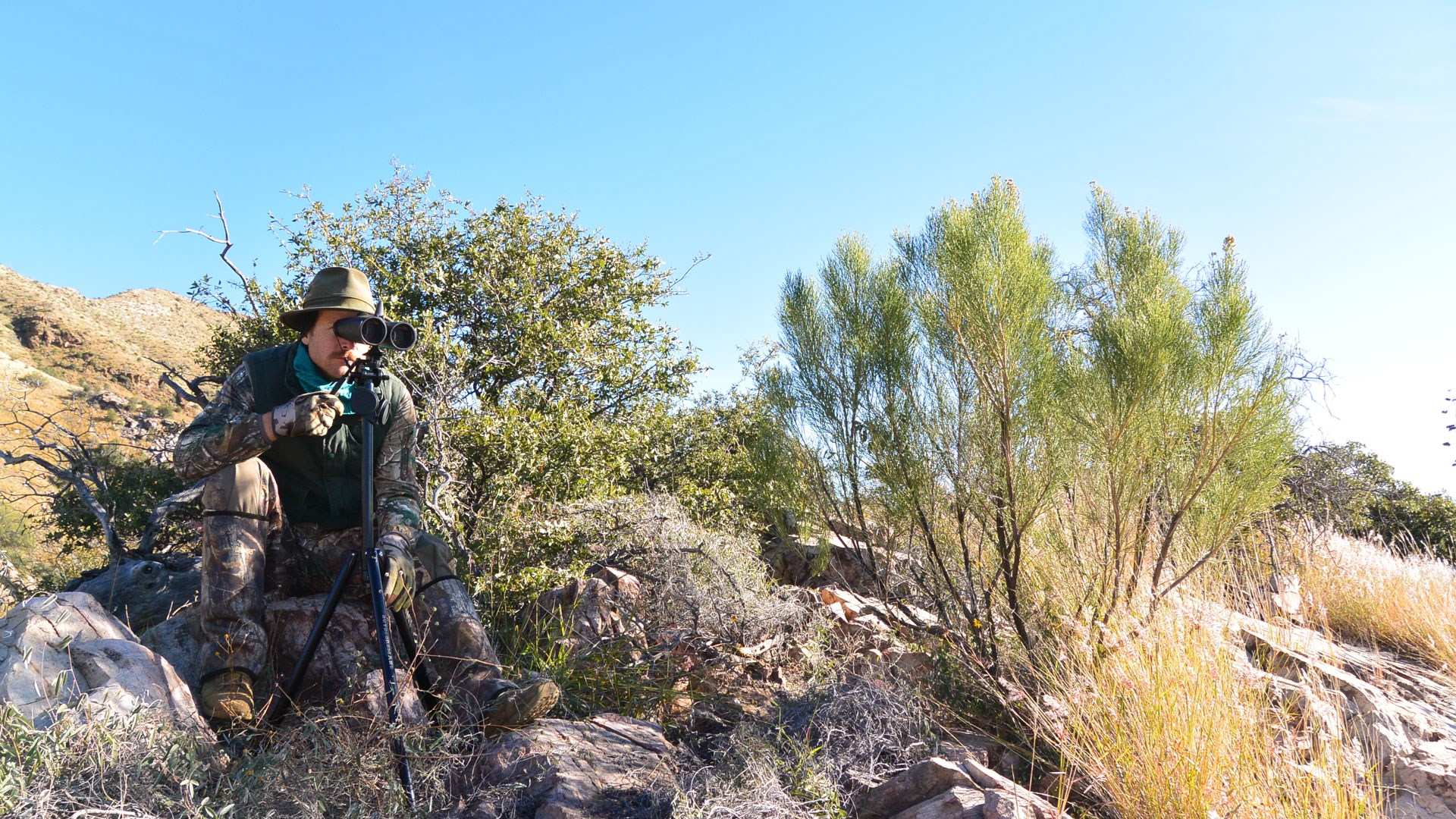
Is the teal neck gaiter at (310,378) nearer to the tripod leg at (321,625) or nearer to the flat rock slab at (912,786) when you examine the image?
the tripod leg at (321,625)

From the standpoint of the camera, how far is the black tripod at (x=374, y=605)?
2.61m

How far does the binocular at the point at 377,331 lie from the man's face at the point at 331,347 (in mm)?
274

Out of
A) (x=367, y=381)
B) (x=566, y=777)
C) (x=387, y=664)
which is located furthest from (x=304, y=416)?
(x=566, y=777)

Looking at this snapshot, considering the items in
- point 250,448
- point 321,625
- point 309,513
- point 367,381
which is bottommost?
point 321,625

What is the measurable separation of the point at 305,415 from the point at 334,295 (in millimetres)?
630

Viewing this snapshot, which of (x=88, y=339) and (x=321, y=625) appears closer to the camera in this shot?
(x=321, y=625)

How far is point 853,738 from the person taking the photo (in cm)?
340

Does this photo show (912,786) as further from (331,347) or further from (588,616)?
(331,347)

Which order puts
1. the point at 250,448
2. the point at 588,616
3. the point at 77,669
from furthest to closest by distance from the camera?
the point at 588,616 < the point at 250,448 < the point at 77,669

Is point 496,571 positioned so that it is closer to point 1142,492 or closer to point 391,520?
point 391,520

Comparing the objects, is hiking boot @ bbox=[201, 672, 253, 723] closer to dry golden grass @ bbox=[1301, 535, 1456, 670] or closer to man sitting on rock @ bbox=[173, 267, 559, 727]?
man sitting on rock @ bbox=[173, 267, 559, 727]

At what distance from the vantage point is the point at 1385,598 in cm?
686

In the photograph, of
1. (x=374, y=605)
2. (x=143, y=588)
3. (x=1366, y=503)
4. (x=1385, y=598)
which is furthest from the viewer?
(x=1366, y=503)

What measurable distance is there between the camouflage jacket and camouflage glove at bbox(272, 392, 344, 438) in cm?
9
